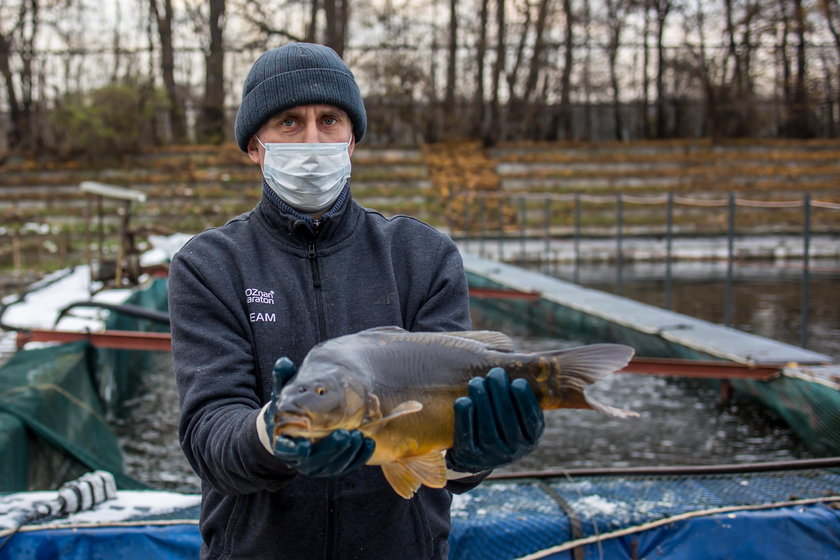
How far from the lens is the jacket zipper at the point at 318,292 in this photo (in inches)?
79.4

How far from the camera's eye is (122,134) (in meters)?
27.5

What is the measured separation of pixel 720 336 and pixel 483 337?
6.99 metres

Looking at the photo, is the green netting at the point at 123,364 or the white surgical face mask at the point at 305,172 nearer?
the white surgical face mask at the point at 305,172

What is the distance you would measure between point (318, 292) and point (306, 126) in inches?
17.9

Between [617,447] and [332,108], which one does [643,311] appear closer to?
[617,447]

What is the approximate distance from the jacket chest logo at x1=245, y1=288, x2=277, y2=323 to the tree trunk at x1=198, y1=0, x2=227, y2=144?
3008 cm

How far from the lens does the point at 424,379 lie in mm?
1767

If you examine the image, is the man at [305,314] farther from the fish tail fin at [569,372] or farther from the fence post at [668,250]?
the fence post at [668,250]

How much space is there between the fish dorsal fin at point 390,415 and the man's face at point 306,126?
2.68 feet

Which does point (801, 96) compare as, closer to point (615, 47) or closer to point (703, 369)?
point (615, 47)

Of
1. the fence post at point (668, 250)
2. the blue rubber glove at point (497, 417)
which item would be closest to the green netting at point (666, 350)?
the fence post at point (668, 250)

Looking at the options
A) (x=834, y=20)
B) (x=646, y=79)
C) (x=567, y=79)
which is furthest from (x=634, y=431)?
(x=834, y=20)

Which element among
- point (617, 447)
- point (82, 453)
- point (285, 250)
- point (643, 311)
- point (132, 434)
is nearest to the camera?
point (285, 250)

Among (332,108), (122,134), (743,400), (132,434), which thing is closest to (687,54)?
(122,134)
